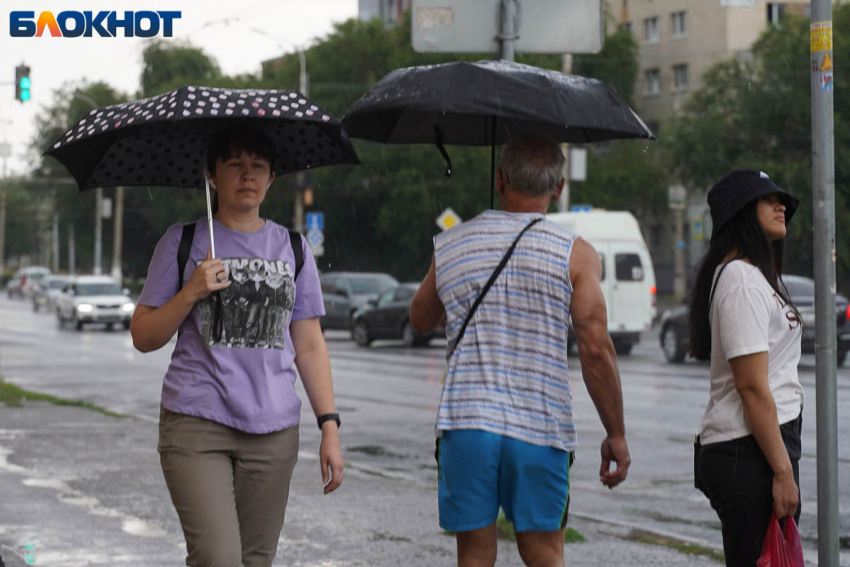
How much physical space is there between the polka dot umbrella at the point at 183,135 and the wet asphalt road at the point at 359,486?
252 cm

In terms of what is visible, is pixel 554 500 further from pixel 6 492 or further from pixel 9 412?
pixel 9 412

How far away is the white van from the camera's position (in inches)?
1029

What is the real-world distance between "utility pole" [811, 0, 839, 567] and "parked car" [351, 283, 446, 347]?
23.0 meters

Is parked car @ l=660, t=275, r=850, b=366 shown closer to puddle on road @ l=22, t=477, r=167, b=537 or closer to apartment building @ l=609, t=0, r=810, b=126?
puddle on road @ l=22, t=477, r=167, b=537

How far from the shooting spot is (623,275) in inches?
1037

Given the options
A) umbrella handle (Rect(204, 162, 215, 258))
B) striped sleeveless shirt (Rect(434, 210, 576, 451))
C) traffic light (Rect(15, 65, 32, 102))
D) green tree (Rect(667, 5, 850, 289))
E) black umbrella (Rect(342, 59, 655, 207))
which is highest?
green tree (Rect(667, 5, 850, 289))

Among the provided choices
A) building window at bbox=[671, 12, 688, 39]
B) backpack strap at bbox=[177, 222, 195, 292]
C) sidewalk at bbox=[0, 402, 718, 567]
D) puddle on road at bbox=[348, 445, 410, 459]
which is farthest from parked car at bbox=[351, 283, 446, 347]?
building window at bbox=[671, 12, 688, 39]

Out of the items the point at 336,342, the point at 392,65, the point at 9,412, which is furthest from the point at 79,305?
the point at 9,412

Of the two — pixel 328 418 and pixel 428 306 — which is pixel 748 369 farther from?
pixel 328 418

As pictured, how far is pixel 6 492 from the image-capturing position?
8.45 metres

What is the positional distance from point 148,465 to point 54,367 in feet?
41.5

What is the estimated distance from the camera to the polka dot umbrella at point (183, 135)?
405cm

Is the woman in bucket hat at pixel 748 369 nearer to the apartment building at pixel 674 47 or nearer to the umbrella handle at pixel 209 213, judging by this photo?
the umbrella handle at pixel 209 213

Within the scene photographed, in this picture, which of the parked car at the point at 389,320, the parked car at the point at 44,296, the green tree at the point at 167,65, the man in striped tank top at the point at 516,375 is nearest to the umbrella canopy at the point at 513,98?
the man in striped tank top at the point at 516,375
